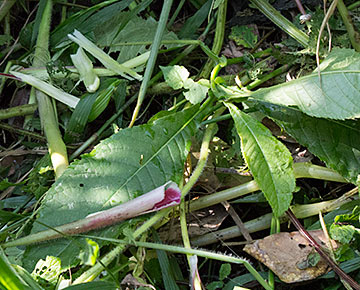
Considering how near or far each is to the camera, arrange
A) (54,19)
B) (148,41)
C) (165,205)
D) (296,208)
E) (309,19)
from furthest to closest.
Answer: (54,19)
(148,41)
(309,19)
(296,208)
(165,205)

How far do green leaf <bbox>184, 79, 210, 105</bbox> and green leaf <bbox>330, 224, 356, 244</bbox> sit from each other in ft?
1.66

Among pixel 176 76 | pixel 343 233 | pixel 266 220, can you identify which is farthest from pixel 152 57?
pixel 343 233

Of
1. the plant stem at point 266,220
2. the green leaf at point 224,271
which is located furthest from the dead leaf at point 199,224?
the green leaf at point 224,271

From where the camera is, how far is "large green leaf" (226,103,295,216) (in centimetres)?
107

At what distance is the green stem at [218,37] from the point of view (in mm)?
1443

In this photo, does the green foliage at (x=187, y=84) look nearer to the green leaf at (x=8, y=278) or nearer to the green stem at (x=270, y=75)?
the green stem at (x=270, y=75)

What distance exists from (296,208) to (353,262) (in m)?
0.21

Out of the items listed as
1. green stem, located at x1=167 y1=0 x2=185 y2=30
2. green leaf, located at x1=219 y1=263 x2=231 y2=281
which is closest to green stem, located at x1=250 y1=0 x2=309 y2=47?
green stem, located at x1=167 y1=0 x2=185 y2=30

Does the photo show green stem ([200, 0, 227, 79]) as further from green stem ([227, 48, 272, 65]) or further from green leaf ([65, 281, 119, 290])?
green leaf ([65, 281, 119, 290])

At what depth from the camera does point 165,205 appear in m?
1.09

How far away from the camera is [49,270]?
100 cm

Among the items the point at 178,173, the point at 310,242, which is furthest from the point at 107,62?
the point at 310,242

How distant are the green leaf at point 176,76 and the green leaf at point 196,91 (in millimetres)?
17

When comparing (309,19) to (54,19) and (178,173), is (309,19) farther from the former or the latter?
(54,19)
